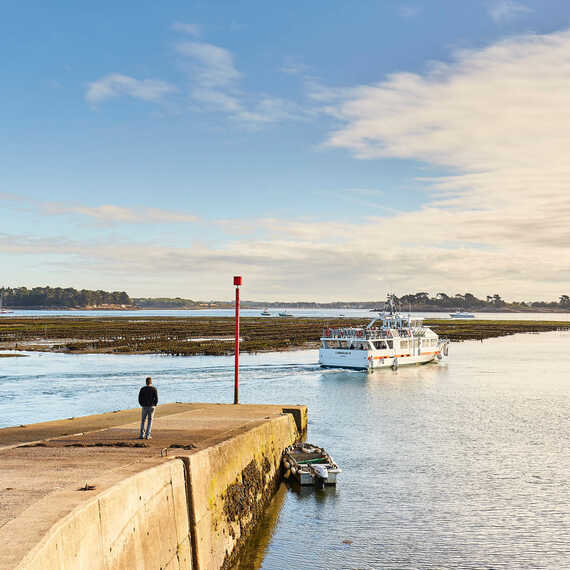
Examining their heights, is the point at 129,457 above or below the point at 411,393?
above

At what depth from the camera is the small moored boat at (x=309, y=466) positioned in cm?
2098

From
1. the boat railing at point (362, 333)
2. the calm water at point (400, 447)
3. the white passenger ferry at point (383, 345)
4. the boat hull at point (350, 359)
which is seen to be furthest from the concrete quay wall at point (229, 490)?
the boat railing at point (362, 333)

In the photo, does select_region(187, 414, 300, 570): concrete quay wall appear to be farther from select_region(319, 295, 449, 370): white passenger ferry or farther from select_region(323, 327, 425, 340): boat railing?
select_region(323, 327, 425, 340): boat railing

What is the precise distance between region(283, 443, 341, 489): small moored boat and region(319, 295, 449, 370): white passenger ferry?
37.8 m

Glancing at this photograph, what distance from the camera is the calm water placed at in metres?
16.3

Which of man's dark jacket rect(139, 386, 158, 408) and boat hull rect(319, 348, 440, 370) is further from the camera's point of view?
boat hull rect(319, 348, 440, 370)

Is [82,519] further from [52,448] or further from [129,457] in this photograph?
[52,448]

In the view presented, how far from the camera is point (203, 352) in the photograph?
240ft

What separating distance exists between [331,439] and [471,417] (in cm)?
1095

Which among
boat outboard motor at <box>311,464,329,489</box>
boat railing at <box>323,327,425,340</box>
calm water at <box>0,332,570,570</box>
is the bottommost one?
calm water at <box>0,332,570,570</box>

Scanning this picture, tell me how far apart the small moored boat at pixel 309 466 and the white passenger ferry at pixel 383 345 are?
124 ft

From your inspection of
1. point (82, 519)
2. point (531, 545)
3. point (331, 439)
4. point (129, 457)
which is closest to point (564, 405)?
point (331, 439)

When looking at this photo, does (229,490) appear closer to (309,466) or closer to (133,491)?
(133,491)

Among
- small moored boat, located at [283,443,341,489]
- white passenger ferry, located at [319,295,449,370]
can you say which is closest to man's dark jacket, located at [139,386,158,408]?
small moored boat, located at [283,443,341,489]
